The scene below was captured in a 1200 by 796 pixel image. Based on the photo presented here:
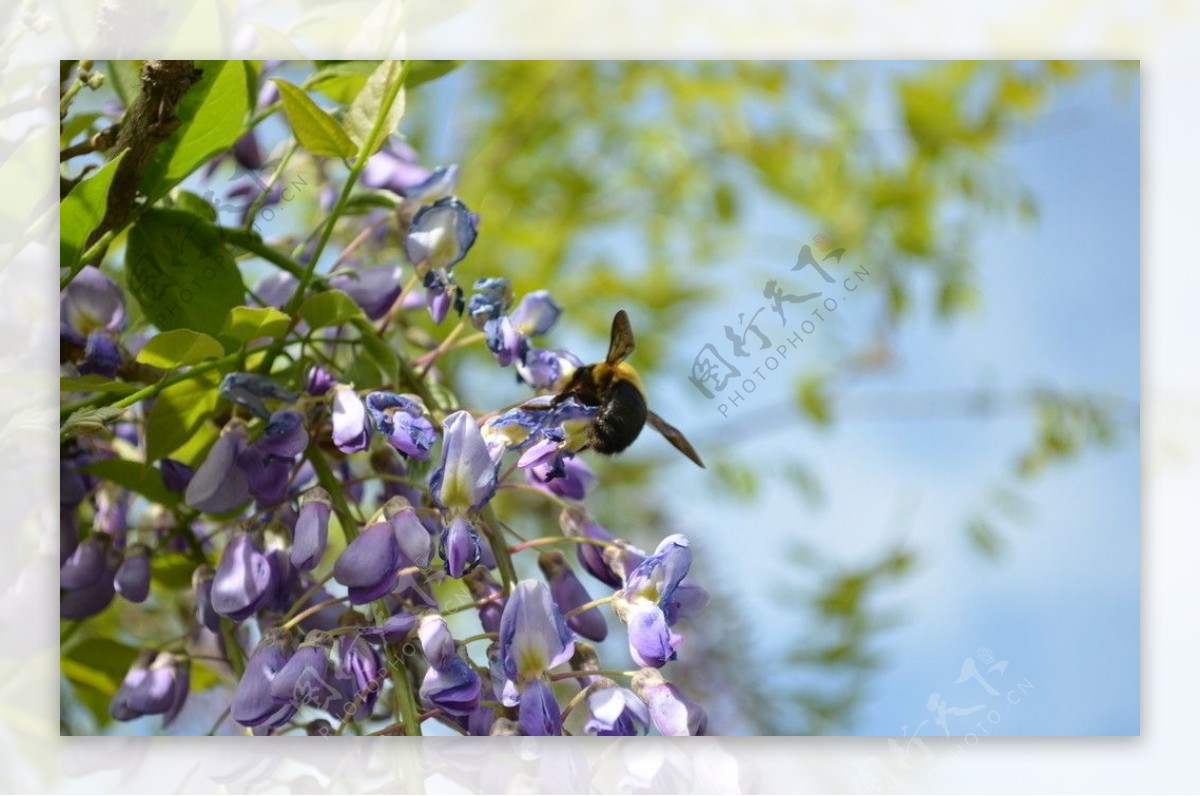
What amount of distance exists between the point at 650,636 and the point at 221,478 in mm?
292

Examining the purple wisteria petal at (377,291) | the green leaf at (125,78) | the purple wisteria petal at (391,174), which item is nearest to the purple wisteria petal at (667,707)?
the purple wisteria petal at (377,291)

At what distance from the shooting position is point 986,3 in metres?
1.35

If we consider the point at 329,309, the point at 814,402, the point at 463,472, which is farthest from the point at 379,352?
the point at 814,402

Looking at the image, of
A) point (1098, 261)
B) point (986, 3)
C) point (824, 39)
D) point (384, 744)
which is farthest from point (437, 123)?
point (384, 744)

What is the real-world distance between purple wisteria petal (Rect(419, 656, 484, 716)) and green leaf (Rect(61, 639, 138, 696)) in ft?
1.33

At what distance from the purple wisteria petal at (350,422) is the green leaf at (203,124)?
20 centimetres

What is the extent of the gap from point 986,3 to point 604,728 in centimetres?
86

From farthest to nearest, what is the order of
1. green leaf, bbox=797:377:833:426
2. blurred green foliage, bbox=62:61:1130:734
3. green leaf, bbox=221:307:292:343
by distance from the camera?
green leaf, bbox=797:377:833:426, blurred green foliage, bbox=62:61:1130:734, green leaf, bbox=221:307:292:343

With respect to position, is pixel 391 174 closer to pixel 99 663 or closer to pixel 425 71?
pixel 425 71

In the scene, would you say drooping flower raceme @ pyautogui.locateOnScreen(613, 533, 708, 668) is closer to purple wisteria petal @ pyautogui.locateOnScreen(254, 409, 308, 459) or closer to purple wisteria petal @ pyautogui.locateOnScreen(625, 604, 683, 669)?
purple wisteria petal @ pyautogui.locateOnScreen(625, 604, 683, 669)

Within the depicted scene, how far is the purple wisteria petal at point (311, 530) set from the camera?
842 mm

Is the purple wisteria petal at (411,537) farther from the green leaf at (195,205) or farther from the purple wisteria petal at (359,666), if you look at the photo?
the green leaf at (195,205)

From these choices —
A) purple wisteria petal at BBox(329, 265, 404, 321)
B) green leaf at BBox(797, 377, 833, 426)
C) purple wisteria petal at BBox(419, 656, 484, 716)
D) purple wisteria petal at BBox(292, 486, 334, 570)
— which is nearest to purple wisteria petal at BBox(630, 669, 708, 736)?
purple wisteria petal at BBox(419, 656, 484, 716)

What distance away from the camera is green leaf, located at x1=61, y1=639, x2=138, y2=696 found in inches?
44.2
